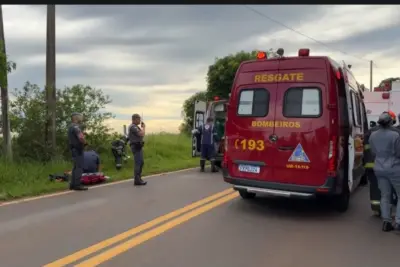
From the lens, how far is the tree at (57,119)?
529 inches

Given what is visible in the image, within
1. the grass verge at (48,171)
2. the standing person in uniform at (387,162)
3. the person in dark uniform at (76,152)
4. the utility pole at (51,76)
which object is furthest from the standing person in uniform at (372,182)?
the utility pole at (51,76)

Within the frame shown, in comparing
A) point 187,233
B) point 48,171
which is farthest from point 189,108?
point 187,233

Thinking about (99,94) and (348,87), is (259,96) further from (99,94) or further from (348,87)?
(99,94)

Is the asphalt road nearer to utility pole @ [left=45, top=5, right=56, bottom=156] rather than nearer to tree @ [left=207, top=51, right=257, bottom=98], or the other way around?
utility pole @ [left=45, top=5, right=56, bottom=156]

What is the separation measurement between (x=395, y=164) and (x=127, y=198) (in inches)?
185

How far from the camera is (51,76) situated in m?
13.4

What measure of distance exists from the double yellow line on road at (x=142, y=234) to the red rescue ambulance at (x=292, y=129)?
78cm

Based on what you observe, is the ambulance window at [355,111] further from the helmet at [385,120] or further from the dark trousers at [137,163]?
the dark trousers at [137,163]

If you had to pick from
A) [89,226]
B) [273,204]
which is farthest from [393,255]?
[89,226]

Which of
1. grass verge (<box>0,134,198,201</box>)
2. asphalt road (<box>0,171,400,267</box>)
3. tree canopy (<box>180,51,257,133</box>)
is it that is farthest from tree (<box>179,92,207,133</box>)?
asphalt road (<box>0,171,400,267</box>)

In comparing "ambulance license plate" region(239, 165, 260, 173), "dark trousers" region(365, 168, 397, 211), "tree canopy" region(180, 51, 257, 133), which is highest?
"tree canopy" region(180, 51, 257, 133)

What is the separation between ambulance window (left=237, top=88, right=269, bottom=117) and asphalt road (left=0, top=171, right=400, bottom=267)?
5.33ft

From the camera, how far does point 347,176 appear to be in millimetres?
7387

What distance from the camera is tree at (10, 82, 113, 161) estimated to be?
13.4 meters
